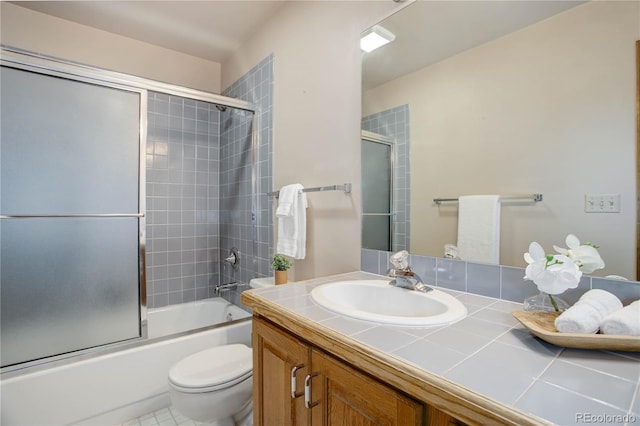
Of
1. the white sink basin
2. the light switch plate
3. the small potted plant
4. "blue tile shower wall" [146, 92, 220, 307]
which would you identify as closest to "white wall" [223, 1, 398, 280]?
the small potted plant

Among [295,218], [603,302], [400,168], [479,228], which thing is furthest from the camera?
[295,218]

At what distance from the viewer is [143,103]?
1721 millimetres

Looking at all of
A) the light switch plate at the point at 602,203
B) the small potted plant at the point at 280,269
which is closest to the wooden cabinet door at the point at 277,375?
the small potted plant at the point at 280,269

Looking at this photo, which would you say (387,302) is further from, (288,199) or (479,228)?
(288,199)

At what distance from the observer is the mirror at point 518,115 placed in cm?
76

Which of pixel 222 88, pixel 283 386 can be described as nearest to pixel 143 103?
pixel 222 88

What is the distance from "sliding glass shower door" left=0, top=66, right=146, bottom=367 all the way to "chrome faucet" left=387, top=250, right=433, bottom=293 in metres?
1.48

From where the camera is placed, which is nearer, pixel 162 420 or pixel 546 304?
pixel 546 304

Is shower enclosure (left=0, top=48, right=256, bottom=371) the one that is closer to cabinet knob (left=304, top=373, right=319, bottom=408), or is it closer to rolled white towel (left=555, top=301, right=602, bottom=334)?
cabinet knob (left=304, top=373, right=319, bottom=408)

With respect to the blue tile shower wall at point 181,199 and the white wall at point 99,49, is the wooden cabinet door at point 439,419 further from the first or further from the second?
the white wall at point 99,49

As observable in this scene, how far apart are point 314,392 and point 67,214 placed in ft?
5.21

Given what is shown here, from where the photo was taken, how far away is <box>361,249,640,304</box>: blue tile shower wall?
0.75 m

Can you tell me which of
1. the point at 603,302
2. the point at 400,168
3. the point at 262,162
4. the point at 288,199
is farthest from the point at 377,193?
the point at 262,162

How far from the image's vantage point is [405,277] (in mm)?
1057
